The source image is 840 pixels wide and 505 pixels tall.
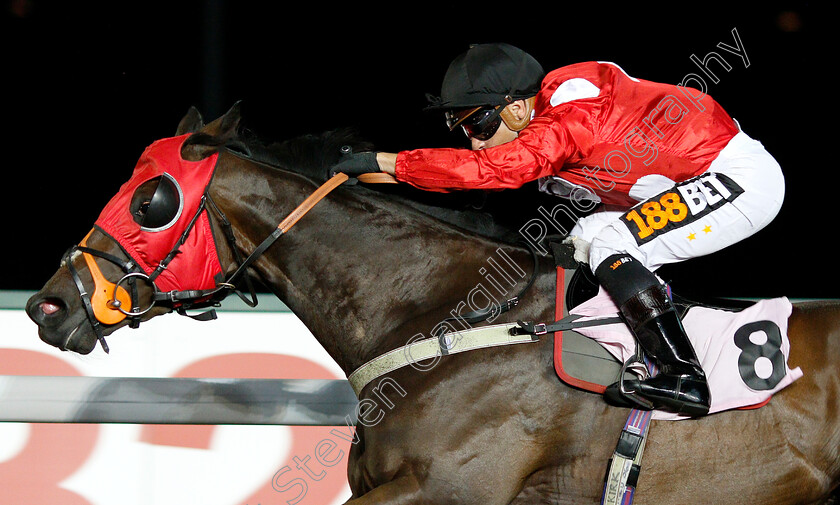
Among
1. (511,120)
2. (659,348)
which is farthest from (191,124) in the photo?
(659,348)

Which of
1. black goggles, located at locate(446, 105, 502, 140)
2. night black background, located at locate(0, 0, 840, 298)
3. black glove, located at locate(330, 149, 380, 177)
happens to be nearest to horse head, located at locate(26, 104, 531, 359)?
black glove, located at locate(330, 149, 380, 177)

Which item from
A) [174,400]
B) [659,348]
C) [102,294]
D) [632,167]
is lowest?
[174,400]

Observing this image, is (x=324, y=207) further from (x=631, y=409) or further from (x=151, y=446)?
(x=151, y=446)

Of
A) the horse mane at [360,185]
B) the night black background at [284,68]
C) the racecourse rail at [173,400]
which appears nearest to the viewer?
the horse mane at [360,185]

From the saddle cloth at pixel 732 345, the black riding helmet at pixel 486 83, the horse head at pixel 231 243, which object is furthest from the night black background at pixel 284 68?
the saddle cloth at pixel 732 345

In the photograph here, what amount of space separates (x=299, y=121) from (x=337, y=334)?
8.36ft

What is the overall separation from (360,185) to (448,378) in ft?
2.45

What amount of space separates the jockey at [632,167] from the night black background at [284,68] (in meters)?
2.06

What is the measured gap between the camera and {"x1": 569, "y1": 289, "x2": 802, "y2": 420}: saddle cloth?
2094mm

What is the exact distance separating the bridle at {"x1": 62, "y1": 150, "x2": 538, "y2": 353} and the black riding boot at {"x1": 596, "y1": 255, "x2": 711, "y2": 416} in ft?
1.11

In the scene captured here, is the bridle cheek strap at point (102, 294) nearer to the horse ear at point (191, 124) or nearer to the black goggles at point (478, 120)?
the horse ear at point (191, 124)

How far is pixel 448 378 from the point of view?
2.17 m

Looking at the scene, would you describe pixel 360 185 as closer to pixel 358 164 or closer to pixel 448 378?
pixel 358 164

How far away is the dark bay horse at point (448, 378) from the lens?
2102 millimetres
